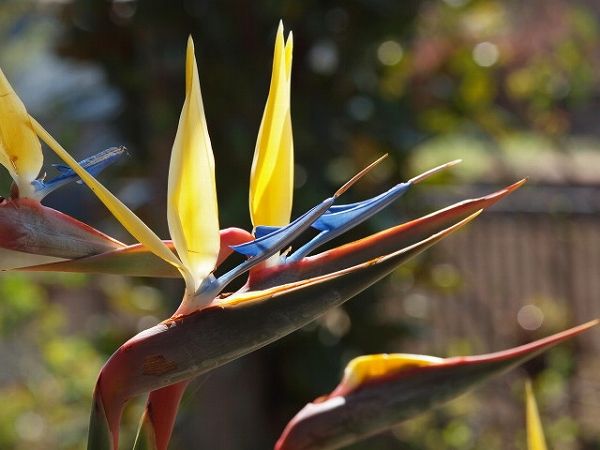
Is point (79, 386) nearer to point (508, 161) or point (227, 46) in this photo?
point (227, 46)

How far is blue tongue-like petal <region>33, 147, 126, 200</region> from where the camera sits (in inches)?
20.4

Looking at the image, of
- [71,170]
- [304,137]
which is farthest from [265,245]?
[304,137]

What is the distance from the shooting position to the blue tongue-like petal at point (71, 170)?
0.52 metres

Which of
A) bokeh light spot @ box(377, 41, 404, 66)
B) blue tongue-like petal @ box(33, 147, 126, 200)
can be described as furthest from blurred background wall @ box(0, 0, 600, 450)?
blue tongue-like petal @ box(33, 147, 126, 200)

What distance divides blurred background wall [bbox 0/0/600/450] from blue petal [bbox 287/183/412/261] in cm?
127

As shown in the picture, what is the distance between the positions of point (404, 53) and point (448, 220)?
1.72 metres

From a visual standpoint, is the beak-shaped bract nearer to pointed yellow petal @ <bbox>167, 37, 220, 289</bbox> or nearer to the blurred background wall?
pointed yellow petal @ <bbox>167, 37, 220, 289</bbox>

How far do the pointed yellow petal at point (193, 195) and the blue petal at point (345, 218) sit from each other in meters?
0.04

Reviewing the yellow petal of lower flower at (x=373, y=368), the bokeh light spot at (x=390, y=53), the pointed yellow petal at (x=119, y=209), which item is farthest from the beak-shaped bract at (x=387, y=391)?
the bokeh light spot at (x=390, y=53)

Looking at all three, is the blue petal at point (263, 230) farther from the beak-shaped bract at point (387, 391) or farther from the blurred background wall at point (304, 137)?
the blurred background wall at point (304, 137)

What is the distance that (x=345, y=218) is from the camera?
0.54 m

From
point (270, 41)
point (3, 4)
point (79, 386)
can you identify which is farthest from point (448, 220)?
point (3, 4)

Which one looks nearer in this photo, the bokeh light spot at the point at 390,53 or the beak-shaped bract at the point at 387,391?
the beak-shaped bract at the point at 387,391

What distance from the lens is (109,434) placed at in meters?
0.50
